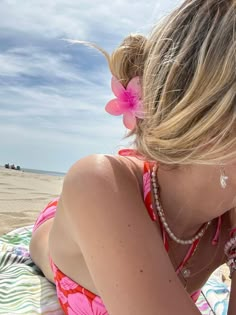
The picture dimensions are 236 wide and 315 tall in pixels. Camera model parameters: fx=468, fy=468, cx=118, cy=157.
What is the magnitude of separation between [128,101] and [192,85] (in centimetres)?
28

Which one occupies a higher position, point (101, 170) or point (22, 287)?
point (101, 170)

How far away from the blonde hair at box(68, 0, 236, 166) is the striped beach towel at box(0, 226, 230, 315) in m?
0.77

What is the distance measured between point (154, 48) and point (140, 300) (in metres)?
0.61

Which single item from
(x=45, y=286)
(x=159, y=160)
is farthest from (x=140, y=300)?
(x=45, y=286)

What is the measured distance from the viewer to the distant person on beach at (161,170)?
1022 millimetres

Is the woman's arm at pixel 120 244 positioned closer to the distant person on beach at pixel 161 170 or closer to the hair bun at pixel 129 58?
the distant person on beach at pixel 161 170

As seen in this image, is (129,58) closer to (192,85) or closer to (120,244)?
(192,85)

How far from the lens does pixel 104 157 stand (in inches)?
47.8

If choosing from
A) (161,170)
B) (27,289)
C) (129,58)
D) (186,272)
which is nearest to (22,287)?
(27,289)

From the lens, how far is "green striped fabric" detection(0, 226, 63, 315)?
162 centimetres

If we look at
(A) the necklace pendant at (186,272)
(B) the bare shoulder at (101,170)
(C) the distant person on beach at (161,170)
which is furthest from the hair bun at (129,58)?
(A) the necklace pendant at (186,272)

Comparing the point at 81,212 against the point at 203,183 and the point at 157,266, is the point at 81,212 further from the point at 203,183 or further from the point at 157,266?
the point at 203,183

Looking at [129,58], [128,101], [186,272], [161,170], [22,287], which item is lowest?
[22,287]

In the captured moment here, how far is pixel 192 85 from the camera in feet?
3.44
